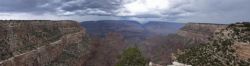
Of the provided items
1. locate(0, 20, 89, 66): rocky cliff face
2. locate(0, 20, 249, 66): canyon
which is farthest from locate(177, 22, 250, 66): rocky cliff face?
locate(0, 20, 89, 66): rocky cliff face

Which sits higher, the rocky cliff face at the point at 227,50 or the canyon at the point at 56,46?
the rocky cliff face at the point at 227,50

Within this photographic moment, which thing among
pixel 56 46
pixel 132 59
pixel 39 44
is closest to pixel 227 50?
pixel 132 59

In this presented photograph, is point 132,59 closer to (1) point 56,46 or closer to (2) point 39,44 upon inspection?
(2) point 39,44

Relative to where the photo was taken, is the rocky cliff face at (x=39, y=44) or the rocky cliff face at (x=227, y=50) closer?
the rocky cliff face at (x=227, y=50)

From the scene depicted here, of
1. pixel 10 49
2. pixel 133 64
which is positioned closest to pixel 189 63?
pixel 133 64

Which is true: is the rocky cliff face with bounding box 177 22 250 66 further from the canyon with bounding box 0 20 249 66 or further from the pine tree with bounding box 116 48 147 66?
the pine tree with bounding box 116 48 147 66

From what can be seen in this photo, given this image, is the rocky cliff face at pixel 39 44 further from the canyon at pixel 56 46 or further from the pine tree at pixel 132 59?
the pine tree at pixel 132 59

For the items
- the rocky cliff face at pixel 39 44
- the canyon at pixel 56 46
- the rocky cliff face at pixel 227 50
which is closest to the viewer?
the rocky cliff face at pixel 227 50

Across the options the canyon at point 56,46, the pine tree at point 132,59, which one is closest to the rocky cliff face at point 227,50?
the canyon at point 56,46
